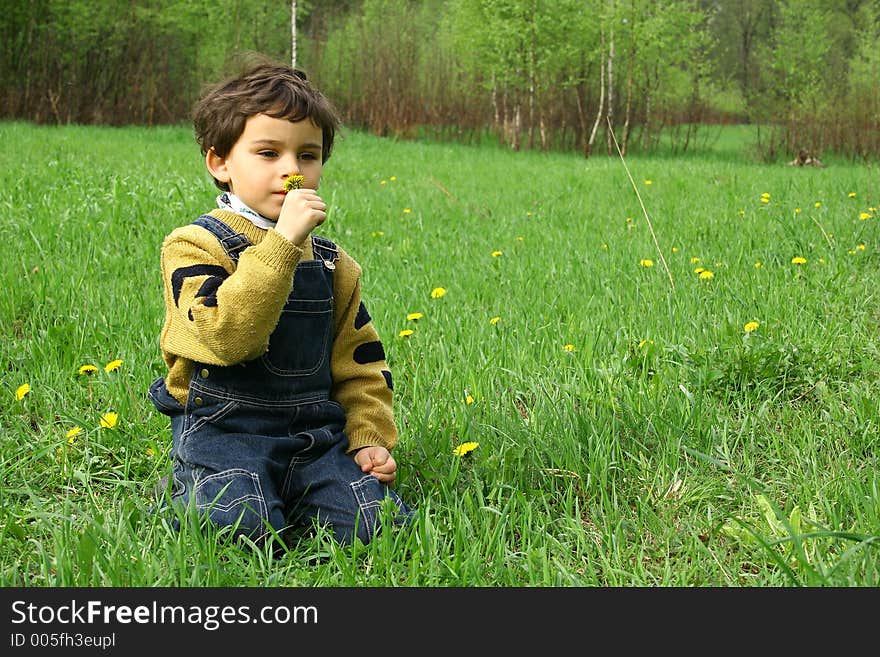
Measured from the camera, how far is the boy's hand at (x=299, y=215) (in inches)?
64.1

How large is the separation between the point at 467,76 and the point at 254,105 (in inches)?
715

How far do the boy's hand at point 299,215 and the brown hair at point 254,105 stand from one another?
23 cm

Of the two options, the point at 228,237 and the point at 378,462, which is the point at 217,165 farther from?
the point at 378,462

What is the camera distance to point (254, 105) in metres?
1.79

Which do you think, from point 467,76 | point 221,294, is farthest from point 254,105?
point 467,76

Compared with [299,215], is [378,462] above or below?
below

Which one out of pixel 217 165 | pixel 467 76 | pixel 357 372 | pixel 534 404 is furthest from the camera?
pixel 467 76

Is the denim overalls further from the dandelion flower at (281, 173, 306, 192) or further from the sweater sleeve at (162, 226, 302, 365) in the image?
the dandelion flower at (281, 173, 306, 192)

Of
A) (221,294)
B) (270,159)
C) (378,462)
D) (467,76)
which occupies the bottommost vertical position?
(378,462)

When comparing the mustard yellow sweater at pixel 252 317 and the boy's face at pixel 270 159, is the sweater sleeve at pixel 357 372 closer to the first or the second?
the mustard yellow sweater at pixel 252 317

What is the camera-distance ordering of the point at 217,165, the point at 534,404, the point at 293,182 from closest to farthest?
the point at 293,182 < the point at 217,165 < the point at 534,404

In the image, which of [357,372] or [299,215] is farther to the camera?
[357,372]

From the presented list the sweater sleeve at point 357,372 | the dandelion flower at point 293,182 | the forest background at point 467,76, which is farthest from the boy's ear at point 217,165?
the forest background at point 467,76

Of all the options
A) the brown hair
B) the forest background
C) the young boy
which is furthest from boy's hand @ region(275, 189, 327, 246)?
the forest background
